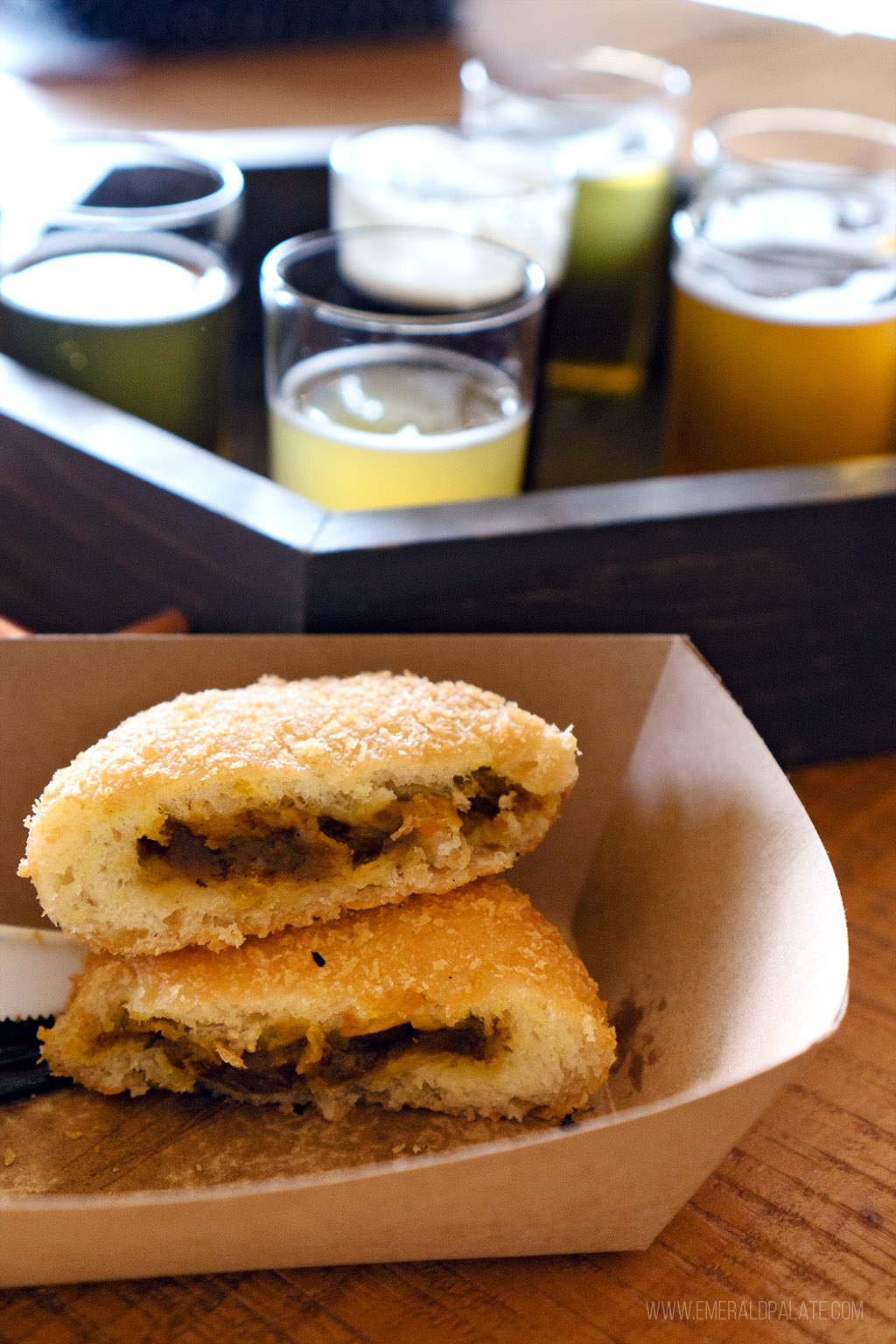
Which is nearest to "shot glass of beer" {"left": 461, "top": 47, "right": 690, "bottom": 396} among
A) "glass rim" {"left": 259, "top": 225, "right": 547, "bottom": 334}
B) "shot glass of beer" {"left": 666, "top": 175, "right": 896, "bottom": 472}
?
"shot glass of beer" {"left": 666, "top": 175, "right": 896, "bottom": 472}

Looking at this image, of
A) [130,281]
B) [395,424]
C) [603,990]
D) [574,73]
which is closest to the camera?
[603,990]

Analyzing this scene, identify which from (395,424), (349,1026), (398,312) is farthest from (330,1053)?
(398,312)

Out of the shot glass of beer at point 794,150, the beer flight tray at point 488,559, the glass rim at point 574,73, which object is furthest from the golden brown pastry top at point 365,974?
the glass rim at point 574,73

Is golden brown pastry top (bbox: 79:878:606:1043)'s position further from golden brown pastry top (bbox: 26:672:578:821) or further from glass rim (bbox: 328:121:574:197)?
glass rim (bbox: 328:121:574:197)

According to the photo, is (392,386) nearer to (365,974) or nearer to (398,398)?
(398,398)

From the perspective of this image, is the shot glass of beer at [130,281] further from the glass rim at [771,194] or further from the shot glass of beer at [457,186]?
the glass rim at [771,194]

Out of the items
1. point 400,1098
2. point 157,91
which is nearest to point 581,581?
point 400,1098
